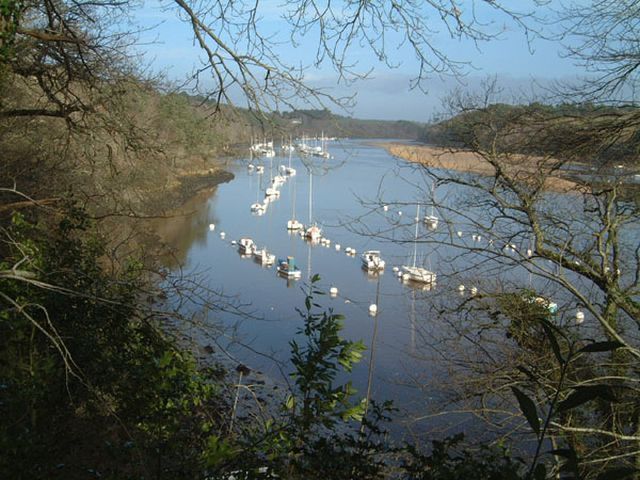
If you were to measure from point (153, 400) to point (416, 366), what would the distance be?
9.25m

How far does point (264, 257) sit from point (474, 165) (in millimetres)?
15364

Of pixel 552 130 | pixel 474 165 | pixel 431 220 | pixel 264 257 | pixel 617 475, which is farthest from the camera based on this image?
pixel 264 257

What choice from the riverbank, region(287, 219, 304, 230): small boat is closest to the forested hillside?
the riverbank

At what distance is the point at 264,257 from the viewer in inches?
849

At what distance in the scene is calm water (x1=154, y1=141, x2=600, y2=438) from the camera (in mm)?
6133

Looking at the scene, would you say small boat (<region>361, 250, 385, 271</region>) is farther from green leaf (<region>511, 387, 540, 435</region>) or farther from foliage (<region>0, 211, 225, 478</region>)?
green leaf (<region>511, 387, 540, 435</region>)

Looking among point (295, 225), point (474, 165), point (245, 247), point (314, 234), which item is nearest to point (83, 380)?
point (474, 165)

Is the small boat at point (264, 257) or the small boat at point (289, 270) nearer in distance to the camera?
the small boat at point (289, 270)

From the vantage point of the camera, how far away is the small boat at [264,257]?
70.1 feet

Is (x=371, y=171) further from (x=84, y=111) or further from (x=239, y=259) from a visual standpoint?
(x=84, y=111)

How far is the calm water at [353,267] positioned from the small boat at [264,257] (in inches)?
12.4

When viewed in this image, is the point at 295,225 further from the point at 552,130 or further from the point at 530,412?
the point at 530,412

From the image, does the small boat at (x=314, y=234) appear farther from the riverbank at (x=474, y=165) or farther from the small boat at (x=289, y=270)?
the riverbank at (x=474, y=165)

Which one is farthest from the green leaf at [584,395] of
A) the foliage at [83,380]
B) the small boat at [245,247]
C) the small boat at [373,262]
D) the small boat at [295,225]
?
the small boat at [295,225]
